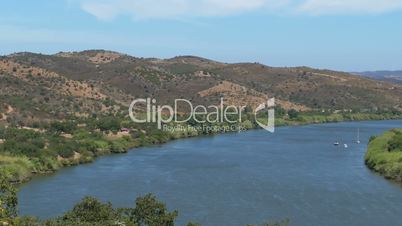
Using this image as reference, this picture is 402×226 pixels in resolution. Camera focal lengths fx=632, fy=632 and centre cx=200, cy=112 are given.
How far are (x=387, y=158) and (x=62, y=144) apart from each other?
29130mm

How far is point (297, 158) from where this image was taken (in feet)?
197

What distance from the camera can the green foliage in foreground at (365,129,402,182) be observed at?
48.0m

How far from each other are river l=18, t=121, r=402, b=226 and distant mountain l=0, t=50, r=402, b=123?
23529 millimetres

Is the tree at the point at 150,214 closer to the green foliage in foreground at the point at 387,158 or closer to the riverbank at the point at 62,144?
the riverbank at the point at 62,144

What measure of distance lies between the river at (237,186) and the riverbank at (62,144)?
5.07ft

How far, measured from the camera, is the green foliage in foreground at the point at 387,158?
4803 cm

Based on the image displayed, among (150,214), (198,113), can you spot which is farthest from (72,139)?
(150,214)

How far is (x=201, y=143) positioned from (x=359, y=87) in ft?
285

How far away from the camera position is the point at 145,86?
418 feet

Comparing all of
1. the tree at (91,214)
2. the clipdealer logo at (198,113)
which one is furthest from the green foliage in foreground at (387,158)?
the clipdealer logo at (198,113)

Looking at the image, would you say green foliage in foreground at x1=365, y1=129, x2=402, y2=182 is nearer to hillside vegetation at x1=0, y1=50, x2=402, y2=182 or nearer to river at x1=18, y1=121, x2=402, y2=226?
river at x1=18, y1=121, x2=402, y2=226

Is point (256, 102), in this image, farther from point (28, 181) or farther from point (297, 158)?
point (28, 181)

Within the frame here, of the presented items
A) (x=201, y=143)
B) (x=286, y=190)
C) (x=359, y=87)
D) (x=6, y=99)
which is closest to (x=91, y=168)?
(x=286, y=190)

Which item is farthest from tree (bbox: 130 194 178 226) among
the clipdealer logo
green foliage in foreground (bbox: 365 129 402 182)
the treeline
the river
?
the clipdealer logo
